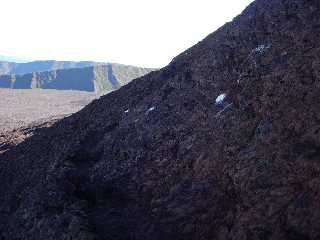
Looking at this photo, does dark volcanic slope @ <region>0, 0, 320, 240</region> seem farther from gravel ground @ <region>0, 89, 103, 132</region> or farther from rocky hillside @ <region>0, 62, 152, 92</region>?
rocky hillside @ <region>0, 62, 152, 92</region>

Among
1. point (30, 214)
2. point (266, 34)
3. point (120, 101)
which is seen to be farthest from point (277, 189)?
point (120, 101)

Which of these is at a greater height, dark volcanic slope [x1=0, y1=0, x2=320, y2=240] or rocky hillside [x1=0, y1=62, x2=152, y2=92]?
rocky hillside [x1=0, y1=62, x2=152, y2=92]

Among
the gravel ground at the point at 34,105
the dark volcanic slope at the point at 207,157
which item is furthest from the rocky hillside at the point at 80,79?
the dark volcanic slope at the point at 207,157

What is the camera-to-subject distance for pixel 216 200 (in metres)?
13.6

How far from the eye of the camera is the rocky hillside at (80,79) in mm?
171413

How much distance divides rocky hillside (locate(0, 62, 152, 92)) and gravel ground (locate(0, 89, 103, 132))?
56179mm

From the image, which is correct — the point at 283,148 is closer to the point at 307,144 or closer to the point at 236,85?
the point at 307,144

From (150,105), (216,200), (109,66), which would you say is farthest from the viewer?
(109,66)

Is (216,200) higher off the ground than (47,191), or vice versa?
(47,191)

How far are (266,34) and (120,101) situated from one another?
981cm

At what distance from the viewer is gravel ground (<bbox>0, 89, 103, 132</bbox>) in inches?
2682

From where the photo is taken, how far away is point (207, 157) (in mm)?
15086

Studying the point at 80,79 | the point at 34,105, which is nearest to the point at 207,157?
the point at 34,105

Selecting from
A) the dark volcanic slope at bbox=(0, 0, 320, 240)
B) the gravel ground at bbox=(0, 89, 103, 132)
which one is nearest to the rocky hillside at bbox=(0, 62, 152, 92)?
the gravel ground at bbox=(0, 89, 103, 132)
